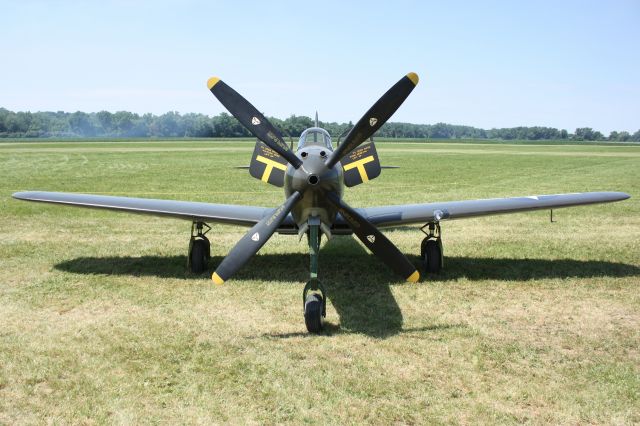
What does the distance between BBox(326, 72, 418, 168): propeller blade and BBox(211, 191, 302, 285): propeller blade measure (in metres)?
1.22

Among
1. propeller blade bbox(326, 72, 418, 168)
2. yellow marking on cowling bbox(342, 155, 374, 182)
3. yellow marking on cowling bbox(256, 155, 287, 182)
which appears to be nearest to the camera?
propeller blade bbox(326, 72, 418, 168)

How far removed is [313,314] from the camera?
688 cm

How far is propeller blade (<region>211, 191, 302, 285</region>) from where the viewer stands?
6977mm

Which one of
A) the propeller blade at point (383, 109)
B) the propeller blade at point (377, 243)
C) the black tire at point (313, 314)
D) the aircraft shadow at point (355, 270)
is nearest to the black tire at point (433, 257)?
the aircraft shadow at point (355, 270)

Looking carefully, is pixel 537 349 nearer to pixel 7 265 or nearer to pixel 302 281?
pixel 302 281

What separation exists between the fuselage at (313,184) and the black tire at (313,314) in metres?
1.38

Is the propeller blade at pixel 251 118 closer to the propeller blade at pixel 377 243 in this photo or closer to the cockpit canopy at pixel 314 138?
the propeller blade at pixel 377 243

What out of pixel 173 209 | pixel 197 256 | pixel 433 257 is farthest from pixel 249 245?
pixel 433 257

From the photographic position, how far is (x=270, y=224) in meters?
7.41

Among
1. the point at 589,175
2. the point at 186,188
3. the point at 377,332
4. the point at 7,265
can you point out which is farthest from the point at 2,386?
the point at 589,175

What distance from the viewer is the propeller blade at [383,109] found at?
7.06 m

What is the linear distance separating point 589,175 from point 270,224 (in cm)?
3005

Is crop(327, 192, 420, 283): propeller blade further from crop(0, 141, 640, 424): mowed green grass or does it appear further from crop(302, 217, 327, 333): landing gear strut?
crop(0, 141, 640, 424): mowed green grass

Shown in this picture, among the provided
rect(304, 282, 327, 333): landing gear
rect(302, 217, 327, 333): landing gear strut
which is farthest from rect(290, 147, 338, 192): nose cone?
rect(304, 282, 327, 333): landing gear
